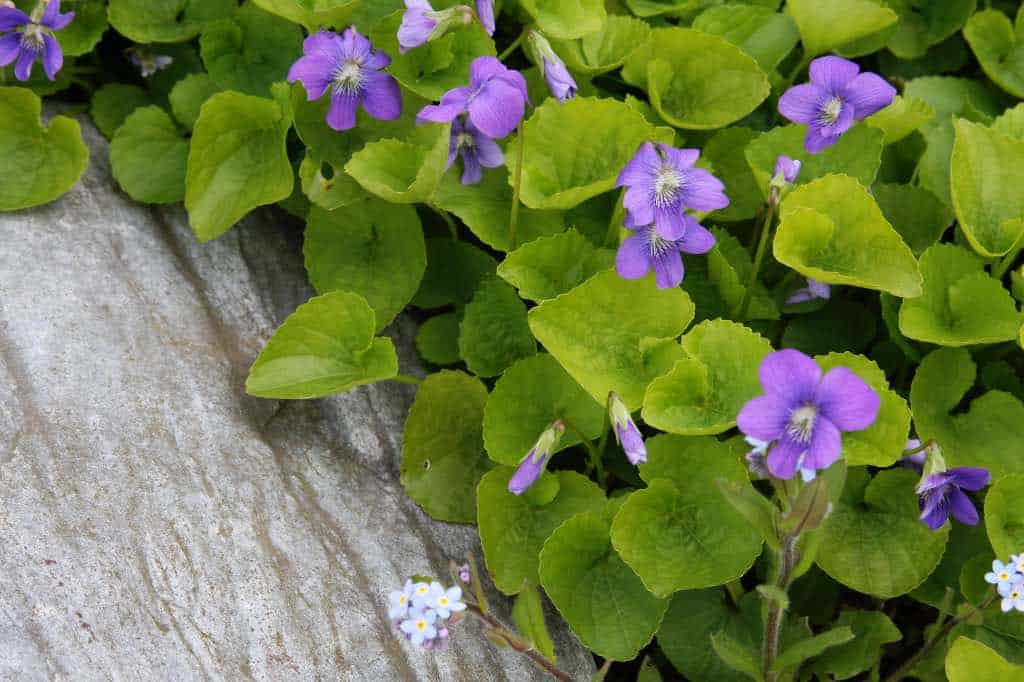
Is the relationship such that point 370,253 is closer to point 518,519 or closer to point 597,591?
point 518,519

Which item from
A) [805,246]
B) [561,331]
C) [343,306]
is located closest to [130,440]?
[343,306]

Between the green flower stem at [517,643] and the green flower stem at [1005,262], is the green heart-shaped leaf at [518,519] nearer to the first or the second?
the green flower stem at [517,643]

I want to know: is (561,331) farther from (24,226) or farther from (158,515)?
(24,226)

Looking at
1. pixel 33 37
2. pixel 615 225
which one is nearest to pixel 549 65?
pixel 615 225

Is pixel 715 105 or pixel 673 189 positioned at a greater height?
pixel 673 189

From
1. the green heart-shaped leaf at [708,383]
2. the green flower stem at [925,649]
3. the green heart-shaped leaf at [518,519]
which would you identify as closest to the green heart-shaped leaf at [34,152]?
the green heart-shaped leaf at [518,519]

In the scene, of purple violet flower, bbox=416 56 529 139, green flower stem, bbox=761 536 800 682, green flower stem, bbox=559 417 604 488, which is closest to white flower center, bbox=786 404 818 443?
green flower stem, bbox=761 536 800 682

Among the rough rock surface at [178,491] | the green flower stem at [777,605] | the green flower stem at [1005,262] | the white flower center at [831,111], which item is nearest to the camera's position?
the green flower stem at [777,605]
